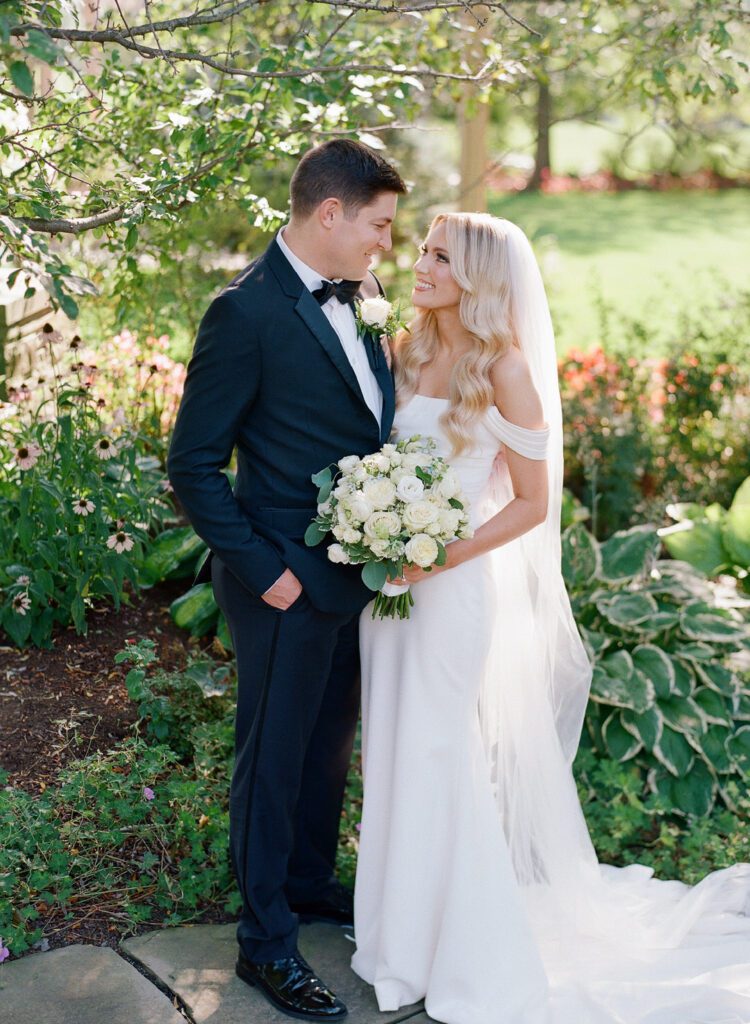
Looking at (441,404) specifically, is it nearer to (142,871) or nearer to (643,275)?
(142,871)

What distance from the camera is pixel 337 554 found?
2.90 meters

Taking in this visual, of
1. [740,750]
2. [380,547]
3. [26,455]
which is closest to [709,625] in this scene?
[740,750]

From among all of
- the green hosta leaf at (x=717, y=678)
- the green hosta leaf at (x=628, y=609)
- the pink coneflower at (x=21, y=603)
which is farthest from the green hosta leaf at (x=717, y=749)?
the pink coneflower at (x=21, y=603)

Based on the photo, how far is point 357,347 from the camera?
315 centimetres

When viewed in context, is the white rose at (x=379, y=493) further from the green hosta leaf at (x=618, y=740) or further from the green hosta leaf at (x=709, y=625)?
the green hosta leaf at (x=709, y=625)

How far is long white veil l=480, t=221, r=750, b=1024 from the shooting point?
11.2 feet

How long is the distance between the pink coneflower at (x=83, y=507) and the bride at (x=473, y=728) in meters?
1.10

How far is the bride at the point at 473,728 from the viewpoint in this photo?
313cm

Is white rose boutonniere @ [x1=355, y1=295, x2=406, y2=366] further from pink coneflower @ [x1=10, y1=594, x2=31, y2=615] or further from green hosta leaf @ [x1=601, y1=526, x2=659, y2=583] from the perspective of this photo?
green hosta leaf @ [x1=601, y1=526, x2=659, y2=583]

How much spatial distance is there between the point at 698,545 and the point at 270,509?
2.73 m

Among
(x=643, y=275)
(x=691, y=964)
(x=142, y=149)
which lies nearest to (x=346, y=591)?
(x=691, y=964)

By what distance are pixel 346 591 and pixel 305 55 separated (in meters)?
2.20

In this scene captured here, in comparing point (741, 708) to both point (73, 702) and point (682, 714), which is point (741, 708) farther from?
point (73, 702)

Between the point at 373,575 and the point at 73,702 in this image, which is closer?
the point at 373,575
